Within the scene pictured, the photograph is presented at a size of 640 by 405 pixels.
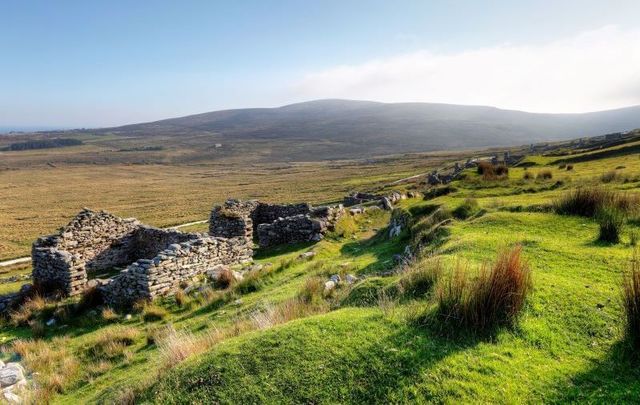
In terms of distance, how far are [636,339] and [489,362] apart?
5.81 feet

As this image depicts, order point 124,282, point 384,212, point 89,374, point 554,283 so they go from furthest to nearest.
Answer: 1. point 384,212
2. point 124,282
3. point 89,374
4. point 554,283

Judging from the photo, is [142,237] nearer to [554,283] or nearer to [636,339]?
[554,283]

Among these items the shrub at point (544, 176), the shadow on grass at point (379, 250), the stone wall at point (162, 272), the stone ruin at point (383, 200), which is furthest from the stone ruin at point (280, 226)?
the shrub at point (544, 176)

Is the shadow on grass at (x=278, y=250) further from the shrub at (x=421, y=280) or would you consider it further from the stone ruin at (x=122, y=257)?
the shrub at (x=421, y=280)

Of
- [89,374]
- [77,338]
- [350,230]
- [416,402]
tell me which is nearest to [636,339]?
[416,402]

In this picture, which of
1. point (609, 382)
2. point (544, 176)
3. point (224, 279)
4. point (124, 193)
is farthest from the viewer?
point (124, 193)

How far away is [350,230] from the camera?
22828 mm

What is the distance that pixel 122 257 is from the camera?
2359 cm

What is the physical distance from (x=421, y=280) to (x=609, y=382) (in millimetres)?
3441

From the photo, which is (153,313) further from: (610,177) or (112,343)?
(610,177)

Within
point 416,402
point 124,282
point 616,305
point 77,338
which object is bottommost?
point 77,338

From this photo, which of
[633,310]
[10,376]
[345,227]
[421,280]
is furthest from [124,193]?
[633,310]

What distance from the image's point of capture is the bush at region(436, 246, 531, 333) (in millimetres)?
6035

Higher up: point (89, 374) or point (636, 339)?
point (636, 339)
